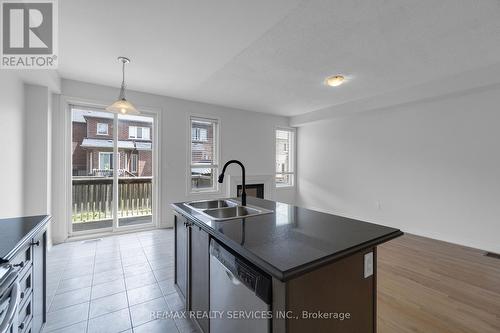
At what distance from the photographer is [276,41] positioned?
2.40 metres

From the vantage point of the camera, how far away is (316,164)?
5.95 metres

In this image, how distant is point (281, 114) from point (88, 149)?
4.42 metres

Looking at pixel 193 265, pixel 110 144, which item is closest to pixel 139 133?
pixel 110 144

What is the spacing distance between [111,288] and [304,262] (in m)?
2.39

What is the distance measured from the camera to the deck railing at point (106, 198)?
382 centimetres

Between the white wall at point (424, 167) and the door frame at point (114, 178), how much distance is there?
13.2 feet

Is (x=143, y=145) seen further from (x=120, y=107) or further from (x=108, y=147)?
(x=120, y=107)

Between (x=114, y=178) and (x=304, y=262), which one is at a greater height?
(x=114, y=178)

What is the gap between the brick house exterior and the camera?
12.5 ft

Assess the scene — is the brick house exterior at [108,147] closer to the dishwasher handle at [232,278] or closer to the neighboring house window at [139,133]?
the neighboring house window at [139,133]

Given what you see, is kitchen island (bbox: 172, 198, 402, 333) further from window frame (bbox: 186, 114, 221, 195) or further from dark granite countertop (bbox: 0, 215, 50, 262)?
window frame (bbox: 186, 114, 221, 195)

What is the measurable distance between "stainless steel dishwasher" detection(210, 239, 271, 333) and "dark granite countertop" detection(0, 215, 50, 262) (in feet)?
3.17

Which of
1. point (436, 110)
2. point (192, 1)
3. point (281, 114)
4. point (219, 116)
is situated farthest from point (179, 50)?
point (436, 110)


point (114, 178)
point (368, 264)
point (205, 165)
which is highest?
point (205, 165)
